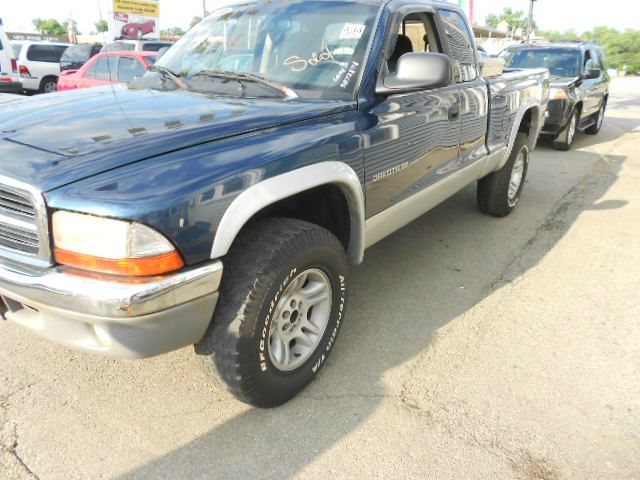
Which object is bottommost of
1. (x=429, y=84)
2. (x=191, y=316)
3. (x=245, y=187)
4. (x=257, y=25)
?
(x=191, y=316)

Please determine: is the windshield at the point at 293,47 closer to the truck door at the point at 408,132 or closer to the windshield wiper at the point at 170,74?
the windshield wiper at the point at 170,74

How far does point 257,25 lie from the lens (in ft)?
10.3

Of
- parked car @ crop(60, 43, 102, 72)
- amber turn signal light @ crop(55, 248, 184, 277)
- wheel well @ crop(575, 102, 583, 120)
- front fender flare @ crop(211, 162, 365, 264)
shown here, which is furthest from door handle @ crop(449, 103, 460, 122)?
parked car @ crop(60, 43, 102, 72)

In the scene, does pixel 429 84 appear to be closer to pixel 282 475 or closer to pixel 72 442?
pixel 282 475

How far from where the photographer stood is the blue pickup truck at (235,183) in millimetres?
1814

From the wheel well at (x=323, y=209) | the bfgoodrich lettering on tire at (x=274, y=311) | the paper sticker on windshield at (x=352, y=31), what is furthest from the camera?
the paper sticker on windshield at (x=352, y=31)

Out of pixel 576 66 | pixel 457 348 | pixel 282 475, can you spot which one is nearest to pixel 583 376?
pixel 457 348

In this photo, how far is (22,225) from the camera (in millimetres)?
1890

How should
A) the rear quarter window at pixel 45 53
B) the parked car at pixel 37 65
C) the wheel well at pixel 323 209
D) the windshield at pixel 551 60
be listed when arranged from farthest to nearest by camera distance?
1. the rear quarter window at pixel 45 53
2. the parked car at pixel 37 65
3. the windshield at pixel 551 60
4. the wheel well at pixel 323 209

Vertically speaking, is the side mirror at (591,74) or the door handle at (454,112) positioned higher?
the side mirror at (591,74)

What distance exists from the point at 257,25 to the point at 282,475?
2459 millimetres

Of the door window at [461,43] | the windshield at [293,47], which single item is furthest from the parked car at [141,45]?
the windshield at [293,47]

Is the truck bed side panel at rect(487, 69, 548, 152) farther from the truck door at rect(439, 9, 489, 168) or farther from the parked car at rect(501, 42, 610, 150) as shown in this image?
the parked car at rect(501, 42, 610, 150)

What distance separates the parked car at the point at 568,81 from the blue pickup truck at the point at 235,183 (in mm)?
5569
